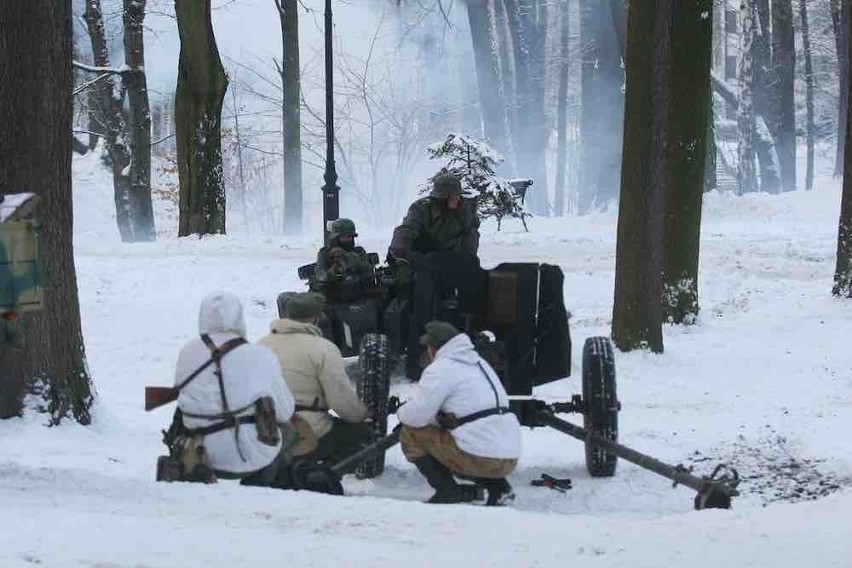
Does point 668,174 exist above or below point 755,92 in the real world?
below

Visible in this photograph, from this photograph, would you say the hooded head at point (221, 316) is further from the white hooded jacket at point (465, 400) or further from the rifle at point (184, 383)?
the white hooded jacket at point (465, 400)

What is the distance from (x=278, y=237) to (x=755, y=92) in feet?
110

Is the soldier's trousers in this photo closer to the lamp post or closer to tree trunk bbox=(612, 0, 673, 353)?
tree trunk bbox=(612, 0, 673, 353)

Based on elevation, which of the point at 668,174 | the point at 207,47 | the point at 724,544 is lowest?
the point at 724,544

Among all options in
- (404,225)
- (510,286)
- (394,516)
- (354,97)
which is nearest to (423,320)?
(510,286)

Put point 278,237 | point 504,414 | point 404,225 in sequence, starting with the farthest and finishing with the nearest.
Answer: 1. point 278,237
2. point 404,225
3. point 504,414

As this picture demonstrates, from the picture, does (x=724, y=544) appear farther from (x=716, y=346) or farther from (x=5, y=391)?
(x=716, y=346)

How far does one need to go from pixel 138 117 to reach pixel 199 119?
7288mm

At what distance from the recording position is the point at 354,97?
5531 cm

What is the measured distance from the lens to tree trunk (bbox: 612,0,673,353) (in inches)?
500

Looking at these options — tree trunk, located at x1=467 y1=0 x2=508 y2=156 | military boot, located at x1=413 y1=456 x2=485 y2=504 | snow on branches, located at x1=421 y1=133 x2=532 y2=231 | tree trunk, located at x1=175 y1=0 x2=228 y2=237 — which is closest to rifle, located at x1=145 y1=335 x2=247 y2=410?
military boot, located at x1=413 y1=456 x2=485 y2=504

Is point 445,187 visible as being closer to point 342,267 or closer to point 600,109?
point 342,267

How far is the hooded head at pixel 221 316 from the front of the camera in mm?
7195

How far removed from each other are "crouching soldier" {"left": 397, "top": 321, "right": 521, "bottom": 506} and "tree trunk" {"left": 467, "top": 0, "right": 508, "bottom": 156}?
36.0m
